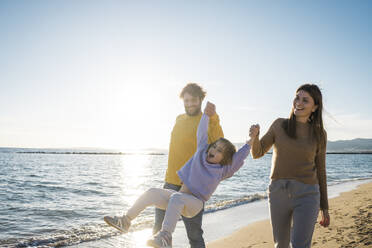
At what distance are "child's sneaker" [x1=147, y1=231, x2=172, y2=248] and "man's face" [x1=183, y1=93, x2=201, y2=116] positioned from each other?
1432 mm

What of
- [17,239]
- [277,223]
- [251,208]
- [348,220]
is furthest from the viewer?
[251,208]

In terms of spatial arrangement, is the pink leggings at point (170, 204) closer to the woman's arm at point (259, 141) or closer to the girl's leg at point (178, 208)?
the girl's leg at point (178, 208)

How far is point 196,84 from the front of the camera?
10.6ft

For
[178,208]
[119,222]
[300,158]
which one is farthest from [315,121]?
[119,222]

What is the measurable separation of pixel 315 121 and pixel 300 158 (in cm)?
51

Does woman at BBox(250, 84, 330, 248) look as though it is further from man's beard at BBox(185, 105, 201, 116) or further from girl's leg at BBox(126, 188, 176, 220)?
girl's leg at BBox(126, 188, 176, 220)

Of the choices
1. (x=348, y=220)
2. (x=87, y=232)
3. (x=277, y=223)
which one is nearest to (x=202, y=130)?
(x=277, y=223)

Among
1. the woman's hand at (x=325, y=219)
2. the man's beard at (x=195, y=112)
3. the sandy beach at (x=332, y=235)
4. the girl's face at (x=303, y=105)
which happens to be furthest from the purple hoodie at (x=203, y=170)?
the sandy beach at (x=332, y=235)

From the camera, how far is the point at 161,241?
232 centimetres

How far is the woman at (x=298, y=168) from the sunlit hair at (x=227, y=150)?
29cm

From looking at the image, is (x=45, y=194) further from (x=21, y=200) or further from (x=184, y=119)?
(x=184, y=119)

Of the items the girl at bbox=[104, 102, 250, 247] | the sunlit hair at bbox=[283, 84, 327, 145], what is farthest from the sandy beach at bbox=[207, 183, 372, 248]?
the girl at bbox=[104, 102, 250, 247]

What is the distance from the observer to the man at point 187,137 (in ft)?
10.4

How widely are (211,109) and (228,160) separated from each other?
0.60 metres
